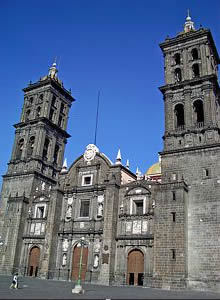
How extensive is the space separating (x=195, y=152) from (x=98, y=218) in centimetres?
1168

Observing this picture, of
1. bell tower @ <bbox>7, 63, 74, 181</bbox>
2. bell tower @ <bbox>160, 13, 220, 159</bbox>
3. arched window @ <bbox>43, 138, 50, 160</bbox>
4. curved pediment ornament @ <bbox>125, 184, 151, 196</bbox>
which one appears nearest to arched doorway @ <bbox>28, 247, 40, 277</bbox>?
bell tower @ <bbox>7, 63, 74, 181</bbox>

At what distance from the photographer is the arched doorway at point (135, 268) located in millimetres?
29953

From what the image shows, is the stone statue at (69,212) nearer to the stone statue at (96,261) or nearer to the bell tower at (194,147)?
the stone statue at (96,261)

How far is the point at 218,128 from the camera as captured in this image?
3142cm

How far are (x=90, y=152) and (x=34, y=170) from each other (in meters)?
7.40

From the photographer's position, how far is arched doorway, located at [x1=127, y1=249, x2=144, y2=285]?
30.0m

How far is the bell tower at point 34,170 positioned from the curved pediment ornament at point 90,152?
5225mm

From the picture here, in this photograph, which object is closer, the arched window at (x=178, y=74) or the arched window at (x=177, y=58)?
the arched window at (x=178, y=74)

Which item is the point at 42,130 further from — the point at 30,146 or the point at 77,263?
the point at 77,263

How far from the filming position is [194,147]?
3127 cm

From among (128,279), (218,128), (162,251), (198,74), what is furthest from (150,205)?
(198,74)

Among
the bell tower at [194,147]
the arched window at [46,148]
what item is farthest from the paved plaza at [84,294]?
the arched window at [46,148]

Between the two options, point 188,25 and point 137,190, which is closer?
point 137,190

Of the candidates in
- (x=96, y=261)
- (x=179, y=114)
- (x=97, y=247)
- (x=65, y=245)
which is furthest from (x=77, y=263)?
(x=179, y=114)
